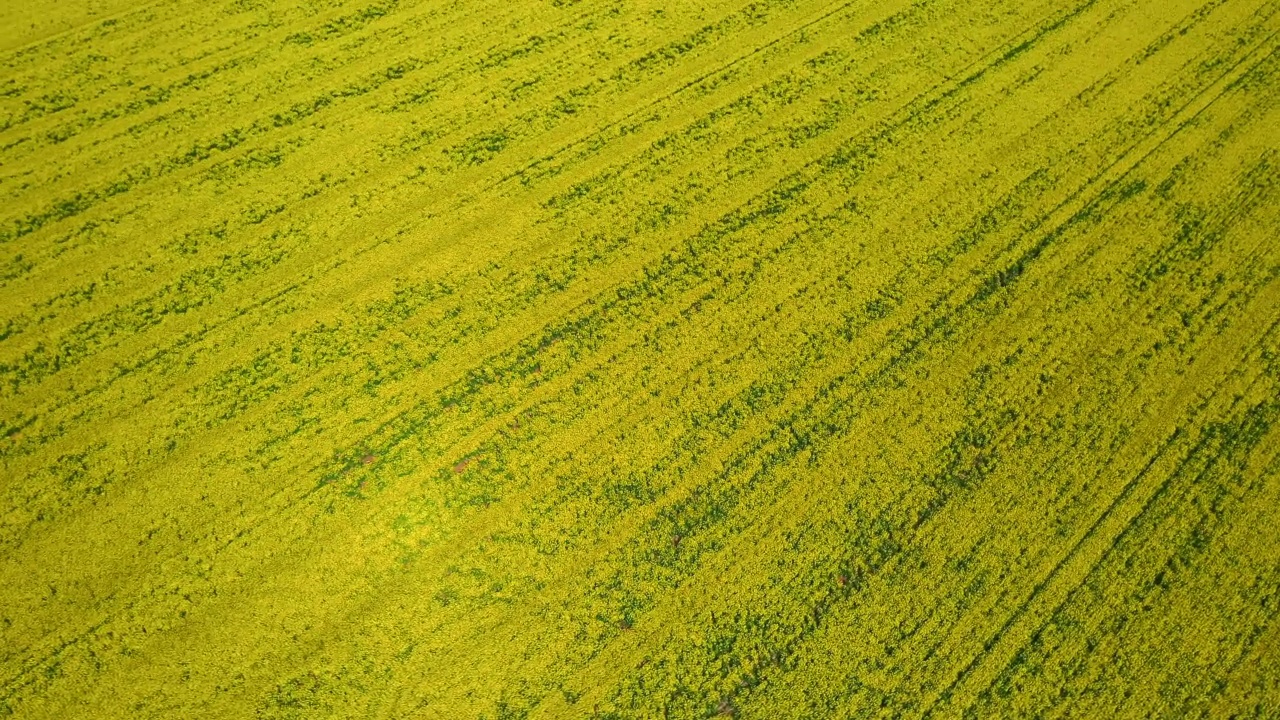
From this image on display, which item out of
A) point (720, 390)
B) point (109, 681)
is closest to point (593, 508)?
point (720, 390)

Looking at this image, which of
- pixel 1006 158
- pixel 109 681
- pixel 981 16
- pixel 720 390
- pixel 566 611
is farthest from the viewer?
pixel 981 16

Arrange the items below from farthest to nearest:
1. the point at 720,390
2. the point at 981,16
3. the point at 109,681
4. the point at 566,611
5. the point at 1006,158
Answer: the point at 981,16 < the point at 1006,158 < the point at 720,390 < the point at 566,611 < the point at 109,681

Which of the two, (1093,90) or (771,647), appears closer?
(771,647)

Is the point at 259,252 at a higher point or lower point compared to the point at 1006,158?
higher

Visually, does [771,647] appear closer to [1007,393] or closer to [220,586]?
[1007,393]

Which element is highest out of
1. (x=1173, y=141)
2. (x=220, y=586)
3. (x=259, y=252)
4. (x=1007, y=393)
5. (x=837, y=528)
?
(x=259, y=252)

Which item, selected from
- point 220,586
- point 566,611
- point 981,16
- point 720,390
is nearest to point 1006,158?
point 981,16

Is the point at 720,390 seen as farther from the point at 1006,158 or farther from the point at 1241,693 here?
the point at 1241,693
